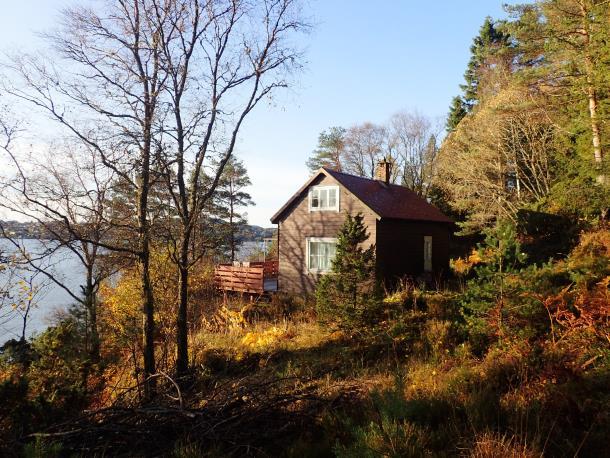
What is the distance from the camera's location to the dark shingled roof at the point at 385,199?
18875mm

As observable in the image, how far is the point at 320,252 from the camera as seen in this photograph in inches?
795

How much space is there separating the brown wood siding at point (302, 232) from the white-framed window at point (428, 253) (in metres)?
5.12

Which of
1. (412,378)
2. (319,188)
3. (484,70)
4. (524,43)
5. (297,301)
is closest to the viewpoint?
(412,378)

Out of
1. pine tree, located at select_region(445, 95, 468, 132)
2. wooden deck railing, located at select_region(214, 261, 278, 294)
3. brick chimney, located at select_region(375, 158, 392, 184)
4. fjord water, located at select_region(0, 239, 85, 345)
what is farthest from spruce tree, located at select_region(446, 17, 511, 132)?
fjord water, located at select_region(0, 239, 85, 345)

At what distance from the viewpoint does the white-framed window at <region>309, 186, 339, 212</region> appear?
1972cm

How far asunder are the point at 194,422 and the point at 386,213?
14873mm

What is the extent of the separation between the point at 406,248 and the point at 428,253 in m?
2.52

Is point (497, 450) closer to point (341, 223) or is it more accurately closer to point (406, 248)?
point (341, 223)

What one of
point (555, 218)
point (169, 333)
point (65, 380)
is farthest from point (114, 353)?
point (555, 218)

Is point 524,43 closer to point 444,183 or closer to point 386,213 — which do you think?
point 386,213

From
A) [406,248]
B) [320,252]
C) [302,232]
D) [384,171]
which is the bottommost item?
[320,252]

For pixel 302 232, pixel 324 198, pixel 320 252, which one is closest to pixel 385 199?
pixel 324 198

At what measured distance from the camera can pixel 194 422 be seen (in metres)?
4.73

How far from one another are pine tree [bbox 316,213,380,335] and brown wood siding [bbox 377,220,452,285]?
6481mm
